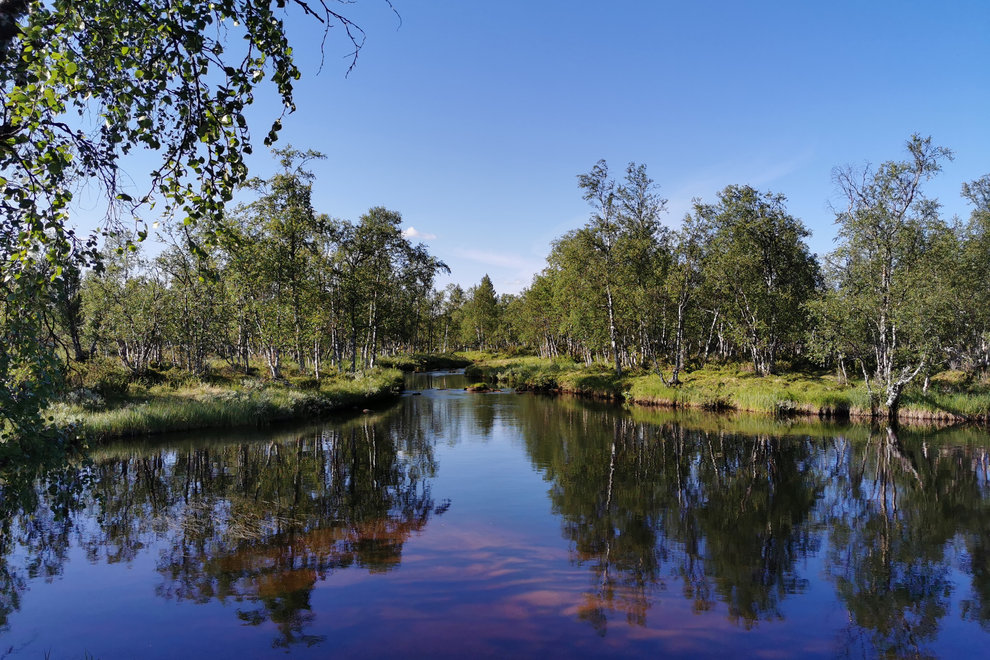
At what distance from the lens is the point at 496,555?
1191cm

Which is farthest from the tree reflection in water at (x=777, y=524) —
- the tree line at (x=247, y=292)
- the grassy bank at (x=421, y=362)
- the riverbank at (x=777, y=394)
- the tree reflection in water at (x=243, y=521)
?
the grassy bank at (x=421, y=362)

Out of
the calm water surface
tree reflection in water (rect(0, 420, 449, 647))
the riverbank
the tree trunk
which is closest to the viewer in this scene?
the calm water surface

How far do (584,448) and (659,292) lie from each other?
2236 centimetres

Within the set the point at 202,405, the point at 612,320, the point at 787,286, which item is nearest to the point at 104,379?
the point at 202,405

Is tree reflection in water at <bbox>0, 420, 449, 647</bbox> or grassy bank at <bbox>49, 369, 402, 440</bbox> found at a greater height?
grassy bank at <bbox>49, 369, 402, 440</bbox>

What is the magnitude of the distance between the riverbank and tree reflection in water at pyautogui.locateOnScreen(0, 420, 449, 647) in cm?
2231

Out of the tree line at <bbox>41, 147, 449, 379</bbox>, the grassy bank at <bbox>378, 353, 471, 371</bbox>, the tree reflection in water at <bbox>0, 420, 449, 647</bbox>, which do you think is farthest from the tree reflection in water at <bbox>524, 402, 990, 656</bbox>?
the grassy bank at <bbox>378, 353, 471, 371</bbox>

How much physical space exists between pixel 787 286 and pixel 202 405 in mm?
41673

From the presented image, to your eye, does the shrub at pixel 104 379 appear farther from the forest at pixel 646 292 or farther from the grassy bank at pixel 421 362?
the grassy bank at pixel 421 362

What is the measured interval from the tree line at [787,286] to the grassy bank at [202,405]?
78.6 ft

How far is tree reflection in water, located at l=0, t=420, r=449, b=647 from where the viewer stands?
9.88 m

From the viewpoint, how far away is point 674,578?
10.7 meters

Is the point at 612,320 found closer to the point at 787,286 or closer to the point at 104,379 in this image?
the point at 787,286

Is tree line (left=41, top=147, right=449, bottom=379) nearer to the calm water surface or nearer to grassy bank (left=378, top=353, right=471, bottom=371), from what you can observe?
the calm water surface
